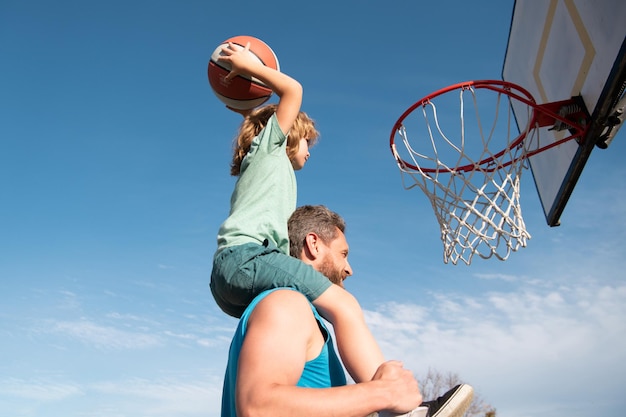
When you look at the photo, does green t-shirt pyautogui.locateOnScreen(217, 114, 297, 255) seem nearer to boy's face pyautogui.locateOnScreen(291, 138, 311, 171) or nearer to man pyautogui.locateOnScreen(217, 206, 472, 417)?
boy's face pyautogui.locateOnScreen(291, 138, 311, 171)

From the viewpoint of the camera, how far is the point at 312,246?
3553mm

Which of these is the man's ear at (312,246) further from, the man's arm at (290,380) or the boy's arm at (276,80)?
the man's arm at (290,380)

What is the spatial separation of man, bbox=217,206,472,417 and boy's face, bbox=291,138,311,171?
126 cm

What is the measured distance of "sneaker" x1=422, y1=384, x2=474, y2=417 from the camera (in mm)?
2703

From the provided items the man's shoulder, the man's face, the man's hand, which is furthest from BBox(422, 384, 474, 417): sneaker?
the man's face

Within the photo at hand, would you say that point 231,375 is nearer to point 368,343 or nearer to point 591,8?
point 368,343

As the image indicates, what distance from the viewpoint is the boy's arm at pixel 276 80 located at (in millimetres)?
3795

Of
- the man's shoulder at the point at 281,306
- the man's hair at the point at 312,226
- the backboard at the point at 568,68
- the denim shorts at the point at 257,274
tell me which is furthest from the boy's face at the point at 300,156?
the backboard at the point at 568,68

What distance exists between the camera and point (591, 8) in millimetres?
5934

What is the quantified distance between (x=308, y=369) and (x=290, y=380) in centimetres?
41

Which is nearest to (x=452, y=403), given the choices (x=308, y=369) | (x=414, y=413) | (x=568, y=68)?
(x=414, y=413)

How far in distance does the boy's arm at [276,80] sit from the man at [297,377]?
4.25 ft

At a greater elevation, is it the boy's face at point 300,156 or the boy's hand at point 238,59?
the boy's hand at point 238,59

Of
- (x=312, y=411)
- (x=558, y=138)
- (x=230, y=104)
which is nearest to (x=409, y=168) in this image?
(x=558, y=138)
